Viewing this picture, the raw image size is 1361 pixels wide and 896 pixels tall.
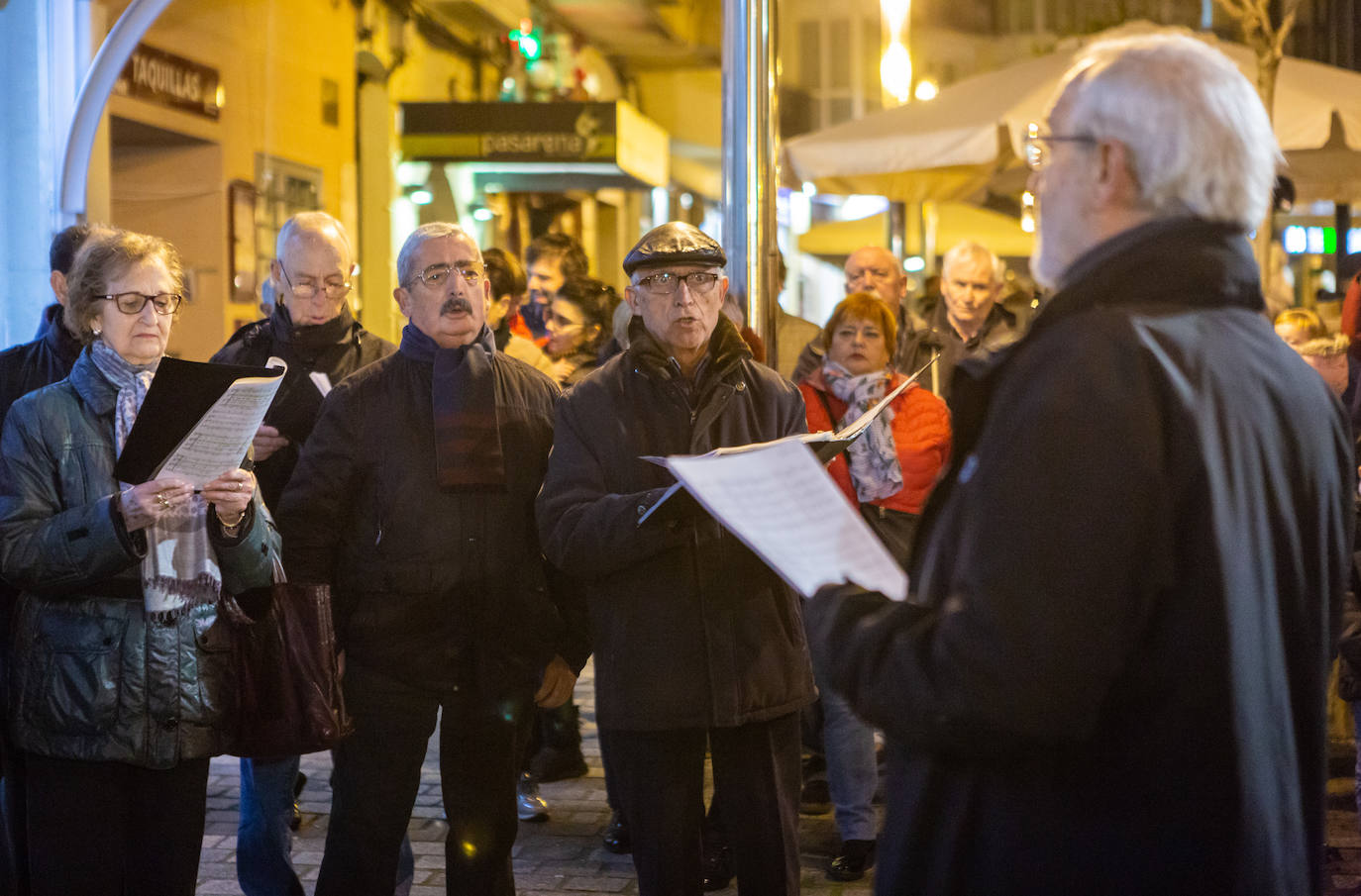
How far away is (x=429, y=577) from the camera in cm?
444

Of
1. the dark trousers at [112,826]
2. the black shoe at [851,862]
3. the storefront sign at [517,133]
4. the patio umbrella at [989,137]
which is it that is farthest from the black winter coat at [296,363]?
the storefront sign at [517,133]

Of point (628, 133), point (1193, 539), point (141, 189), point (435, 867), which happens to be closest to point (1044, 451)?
point (1193, 539)

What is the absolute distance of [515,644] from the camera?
4539 millimetres

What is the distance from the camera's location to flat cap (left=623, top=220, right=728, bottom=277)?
4406 mm

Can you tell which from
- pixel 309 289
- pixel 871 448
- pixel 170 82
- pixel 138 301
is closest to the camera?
pixel 138 301

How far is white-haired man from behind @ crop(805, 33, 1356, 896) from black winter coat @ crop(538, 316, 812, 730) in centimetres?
188

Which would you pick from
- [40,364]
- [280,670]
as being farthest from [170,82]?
[280,670]

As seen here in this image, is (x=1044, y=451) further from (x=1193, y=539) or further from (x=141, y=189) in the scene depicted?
(x=141, y=189)

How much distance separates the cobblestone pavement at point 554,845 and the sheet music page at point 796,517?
2.99 meters

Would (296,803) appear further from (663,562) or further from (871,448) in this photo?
(663,562)

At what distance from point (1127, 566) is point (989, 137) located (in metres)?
7.82

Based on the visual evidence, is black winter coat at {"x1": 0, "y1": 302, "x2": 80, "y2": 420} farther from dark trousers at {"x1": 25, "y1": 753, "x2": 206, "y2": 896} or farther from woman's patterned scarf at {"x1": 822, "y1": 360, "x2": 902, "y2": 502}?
woman's patterned scarf at {"x1": 822, "y1": 360, "x2": 902, "y2": 502}

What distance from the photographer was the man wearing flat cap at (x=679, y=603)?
13.5ft

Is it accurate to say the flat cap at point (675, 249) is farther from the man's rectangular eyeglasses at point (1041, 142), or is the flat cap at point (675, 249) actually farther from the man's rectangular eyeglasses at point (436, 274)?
the man's rectangular eyeglasses at point (1041, 142)
